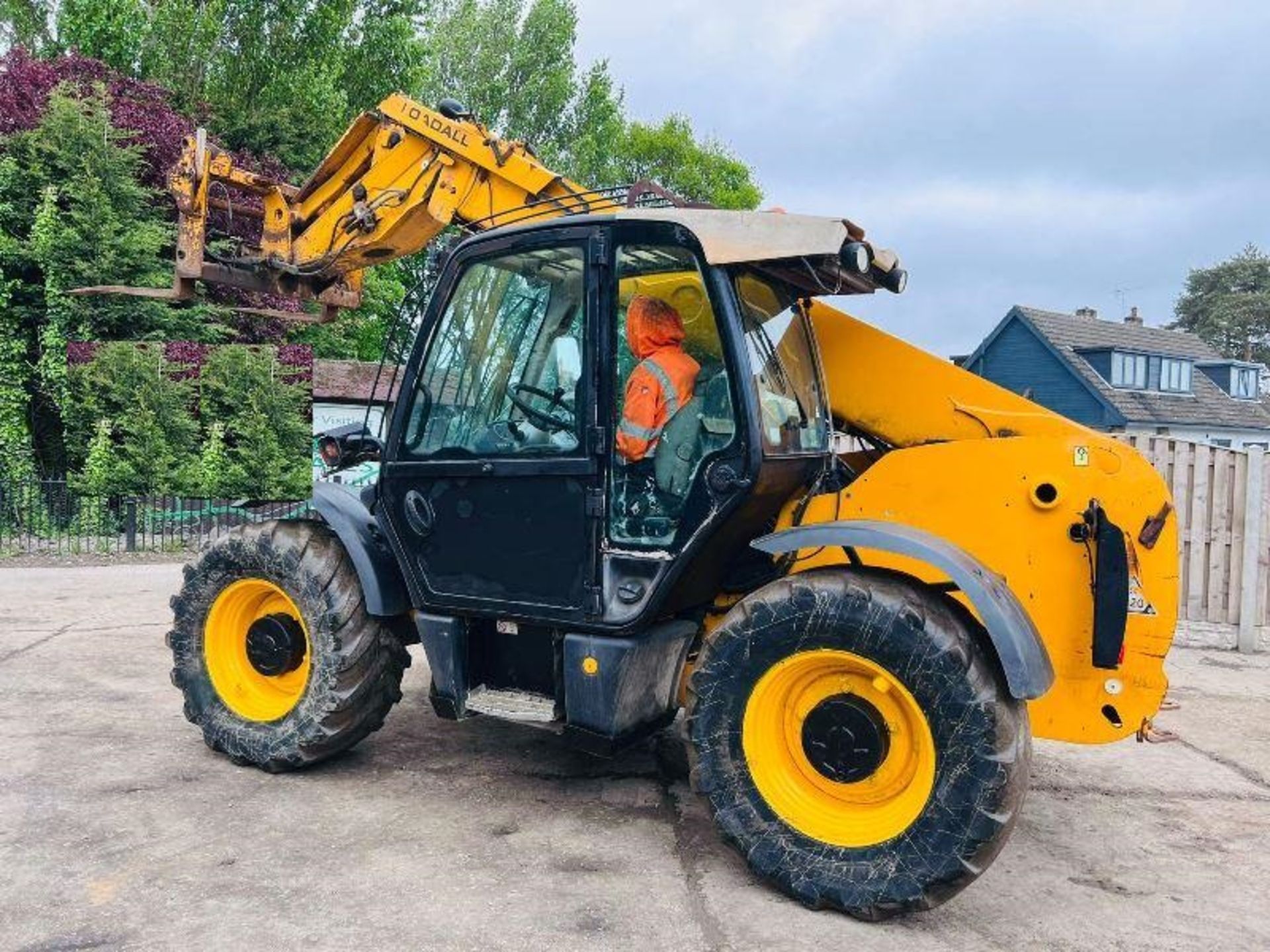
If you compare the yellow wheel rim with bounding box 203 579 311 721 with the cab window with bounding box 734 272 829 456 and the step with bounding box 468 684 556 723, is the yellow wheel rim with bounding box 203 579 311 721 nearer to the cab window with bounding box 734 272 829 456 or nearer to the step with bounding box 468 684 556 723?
the step with bounding box 468 684 556 723

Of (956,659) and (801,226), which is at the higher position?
(801,226)

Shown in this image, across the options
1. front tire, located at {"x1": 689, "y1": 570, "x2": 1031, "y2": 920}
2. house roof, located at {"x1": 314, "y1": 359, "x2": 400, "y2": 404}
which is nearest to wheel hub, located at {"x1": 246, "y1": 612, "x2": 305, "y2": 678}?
front tire, located at {"x1": 689, "y1": 570, "x2": 1031, "y2": 920}

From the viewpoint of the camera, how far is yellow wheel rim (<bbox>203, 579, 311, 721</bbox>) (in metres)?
4.54

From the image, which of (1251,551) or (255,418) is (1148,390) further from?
(255,418)

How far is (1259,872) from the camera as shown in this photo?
3.62 meters

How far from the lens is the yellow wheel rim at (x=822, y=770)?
10.5ft

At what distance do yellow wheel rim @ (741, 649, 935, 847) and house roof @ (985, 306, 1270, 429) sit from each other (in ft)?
102

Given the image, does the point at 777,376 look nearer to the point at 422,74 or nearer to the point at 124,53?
the point at 124,53

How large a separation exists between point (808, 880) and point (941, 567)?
1064mm

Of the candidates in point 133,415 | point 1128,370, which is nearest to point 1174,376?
point 1128,370

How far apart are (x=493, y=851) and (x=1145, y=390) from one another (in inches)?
1366

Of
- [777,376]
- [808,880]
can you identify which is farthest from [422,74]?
[808,880]

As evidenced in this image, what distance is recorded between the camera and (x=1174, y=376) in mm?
34344

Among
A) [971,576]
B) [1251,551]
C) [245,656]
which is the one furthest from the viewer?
[1251,551]
